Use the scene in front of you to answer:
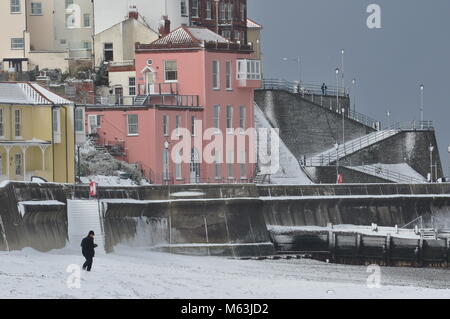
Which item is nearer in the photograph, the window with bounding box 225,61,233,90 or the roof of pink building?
the roof of pink building

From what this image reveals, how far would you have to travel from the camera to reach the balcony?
113938mm

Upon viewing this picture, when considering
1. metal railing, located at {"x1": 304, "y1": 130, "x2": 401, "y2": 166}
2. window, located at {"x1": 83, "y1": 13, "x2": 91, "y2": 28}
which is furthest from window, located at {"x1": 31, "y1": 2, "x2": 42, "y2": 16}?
metal railing, located at {"x1": 304, "y1": 130, "x2": 401, "y2": 166}

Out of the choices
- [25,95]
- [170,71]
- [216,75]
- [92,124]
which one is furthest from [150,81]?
[25,95]

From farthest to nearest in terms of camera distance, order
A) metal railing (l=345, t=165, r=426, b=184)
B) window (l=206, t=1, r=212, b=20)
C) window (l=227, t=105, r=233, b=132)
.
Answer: window (l=206, t=1, r=212, b=20) → metal railing (l=345, t=165, r=426, b=184) → window (l=227, t=105, r=233, b=132)

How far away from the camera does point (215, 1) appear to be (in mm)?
127562

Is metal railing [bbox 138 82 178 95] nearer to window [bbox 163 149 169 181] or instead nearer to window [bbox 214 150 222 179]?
window [bbox 214 150 222 179]

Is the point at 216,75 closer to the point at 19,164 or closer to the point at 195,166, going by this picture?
the point at 195,166

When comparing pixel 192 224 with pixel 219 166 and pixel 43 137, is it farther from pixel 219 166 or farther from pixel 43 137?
pixel 219 166

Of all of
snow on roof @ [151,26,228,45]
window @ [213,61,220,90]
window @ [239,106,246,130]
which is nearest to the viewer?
window @ [213,61,220,90]

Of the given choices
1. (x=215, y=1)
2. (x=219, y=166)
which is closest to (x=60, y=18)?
(x=215, y=1)

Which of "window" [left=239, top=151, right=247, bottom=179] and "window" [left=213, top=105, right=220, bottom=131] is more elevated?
"window" [left=213, top=105, right=220, bottom=131]

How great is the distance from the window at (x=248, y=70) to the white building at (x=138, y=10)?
9.36 meters

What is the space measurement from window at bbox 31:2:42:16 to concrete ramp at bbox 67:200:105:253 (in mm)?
39057

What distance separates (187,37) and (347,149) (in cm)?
1679
